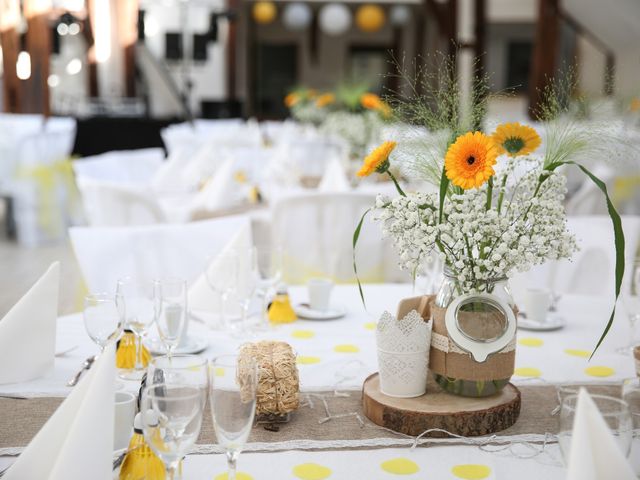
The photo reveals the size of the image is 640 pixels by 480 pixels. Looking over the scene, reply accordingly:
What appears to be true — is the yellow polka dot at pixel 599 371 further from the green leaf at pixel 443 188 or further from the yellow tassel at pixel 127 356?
the yellow tassel at pixel 127 356

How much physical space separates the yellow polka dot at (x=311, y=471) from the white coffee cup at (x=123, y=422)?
24cm

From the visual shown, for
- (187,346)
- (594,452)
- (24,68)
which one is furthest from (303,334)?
(24,68)

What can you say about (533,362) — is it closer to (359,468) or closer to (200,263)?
(359,468)

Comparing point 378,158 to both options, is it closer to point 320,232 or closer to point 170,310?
point 170,310

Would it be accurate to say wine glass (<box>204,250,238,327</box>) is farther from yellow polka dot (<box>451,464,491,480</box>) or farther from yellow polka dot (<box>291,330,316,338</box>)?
yellow polka dot (<box>451,464,491,480</box>)

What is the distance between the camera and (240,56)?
1698cm

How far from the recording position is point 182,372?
91 cm

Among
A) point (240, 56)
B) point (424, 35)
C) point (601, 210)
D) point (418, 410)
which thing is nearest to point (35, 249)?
point (601, 210)

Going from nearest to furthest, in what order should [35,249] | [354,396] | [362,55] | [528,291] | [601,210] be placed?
[354,396] < [528,291] < [601,210] < [35,249] < [362,55]

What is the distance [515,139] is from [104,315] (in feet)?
2.50

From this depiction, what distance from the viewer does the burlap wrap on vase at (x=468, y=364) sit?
1.25 m

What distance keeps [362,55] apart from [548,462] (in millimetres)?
18122

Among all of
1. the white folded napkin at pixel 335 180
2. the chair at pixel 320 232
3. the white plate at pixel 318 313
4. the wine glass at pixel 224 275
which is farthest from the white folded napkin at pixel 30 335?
the white folded napkin at pixel 335 180

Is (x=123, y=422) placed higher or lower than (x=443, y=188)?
lower
